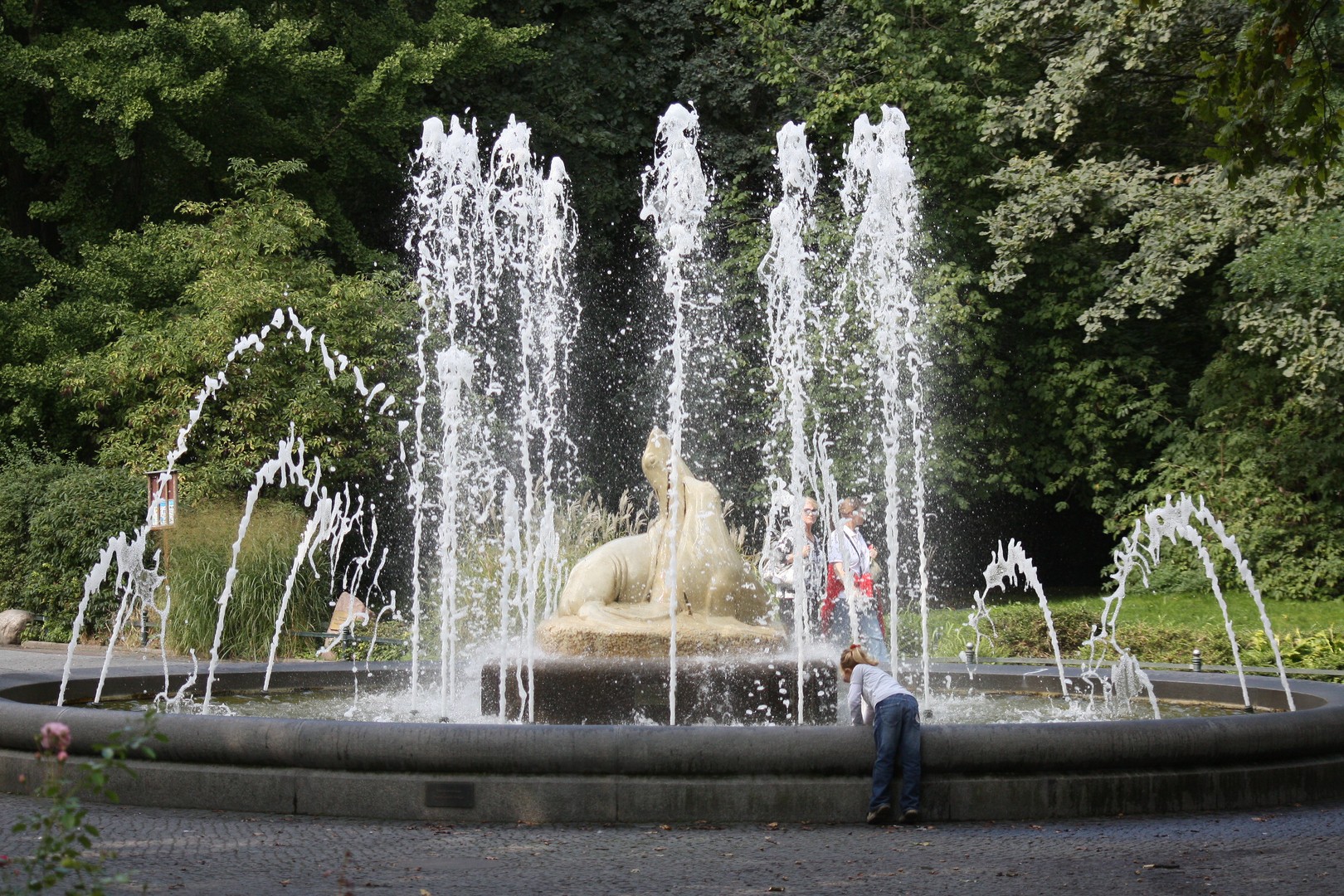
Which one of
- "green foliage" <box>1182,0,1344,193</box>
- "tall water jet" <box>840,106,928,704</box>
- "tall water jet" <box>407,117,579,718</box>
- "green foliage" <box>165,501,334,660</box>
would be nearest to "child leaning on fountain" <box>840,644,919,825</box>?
"green foliage" <box>1182,0,1344,193</box>

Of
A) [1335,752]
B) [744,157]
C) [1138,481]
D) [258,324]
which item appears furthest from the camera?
[744,157]

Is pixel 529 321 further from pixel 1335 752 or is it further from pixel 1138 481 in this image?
pixel 1335 752

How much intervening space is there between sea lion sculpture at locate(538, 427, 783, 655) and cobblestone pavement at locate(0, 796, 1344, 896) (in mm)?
1998

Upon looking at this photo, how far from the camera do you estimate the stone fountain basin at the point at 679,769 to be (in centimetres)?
717

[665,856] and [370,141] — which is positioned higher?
[370,141]

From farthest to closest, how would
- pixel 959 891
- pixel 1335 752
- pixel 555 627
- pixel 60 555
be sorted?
1. pixel 60 555
2. pixel 555 627
3. pixel 1335 752
4. pixel 959 891

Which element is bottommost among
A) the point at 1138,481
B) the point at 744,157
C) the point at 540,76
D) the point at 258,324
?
the point at 1138,481

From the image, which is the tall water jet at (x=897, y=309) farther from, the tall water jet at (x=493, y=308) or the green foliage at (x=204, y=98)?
the green foliage at (x=204, y=98)

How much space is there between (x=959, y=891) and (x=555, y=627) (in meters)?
3.95

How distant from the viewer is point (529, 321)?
2844 centimetres

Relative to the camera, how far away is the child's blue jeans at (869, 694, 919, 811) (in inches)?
281

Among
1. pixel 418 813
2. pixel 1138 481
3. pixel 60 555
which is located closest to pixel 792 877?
pixel 418 813

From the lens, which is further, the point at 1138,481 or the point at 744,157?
the point at 744,157

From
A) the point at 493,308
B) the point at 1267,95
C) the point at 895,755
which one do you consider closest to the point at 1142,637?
the point at 1267,95
